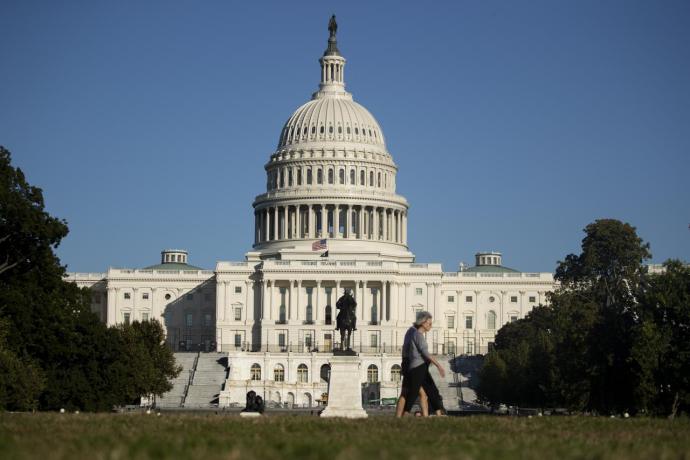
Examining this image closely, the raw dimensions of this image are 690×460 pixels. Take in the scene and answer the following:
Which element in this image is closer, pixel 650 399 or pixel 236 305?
pixel 650 399

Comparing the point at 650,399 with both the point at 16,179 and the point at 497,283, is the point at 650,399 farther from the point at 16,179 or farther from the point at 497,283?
the point at 497,283

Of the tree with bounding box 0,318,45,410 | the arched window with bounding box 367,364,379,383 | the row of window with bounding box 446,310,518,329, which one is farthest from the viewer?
the row of window with bounding box 446,310,518,329

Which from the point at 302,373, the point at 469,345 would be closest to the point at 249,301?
the point at 302,373

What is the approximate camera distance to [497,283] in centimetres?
19838

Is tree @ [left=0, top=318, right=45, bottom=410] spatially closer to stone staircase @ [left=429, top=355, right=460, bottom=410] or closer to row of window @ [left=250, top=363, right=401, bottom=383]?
stone staircase @ [left=429, top=355, right=460, bottom=410]

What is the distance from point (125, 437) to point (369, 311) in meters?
158

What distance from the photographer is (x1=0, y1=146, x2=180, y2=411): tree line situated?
7406 cm

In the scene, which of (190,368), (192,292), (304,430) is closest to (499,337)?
(190,368)

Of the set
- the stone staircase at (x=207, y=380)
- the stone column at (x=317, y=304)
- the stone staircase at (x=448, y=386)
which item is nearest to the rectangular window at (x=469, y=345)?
the stone column at (x=317, y=304)

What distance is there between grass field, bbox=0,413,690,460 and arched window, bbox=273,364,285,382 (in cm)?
12954

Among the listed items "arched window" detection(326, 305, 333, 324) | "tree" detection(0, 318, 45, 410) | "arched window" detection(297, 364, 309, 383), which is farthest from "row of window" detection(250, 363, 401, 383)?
"tree" detection(0, 318, 45, 410)

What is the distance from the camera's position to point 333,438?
91.7 feet

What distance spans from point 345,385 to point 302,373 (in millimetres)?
102799

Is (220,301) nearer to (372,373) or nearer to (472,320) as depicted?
(372,373)
